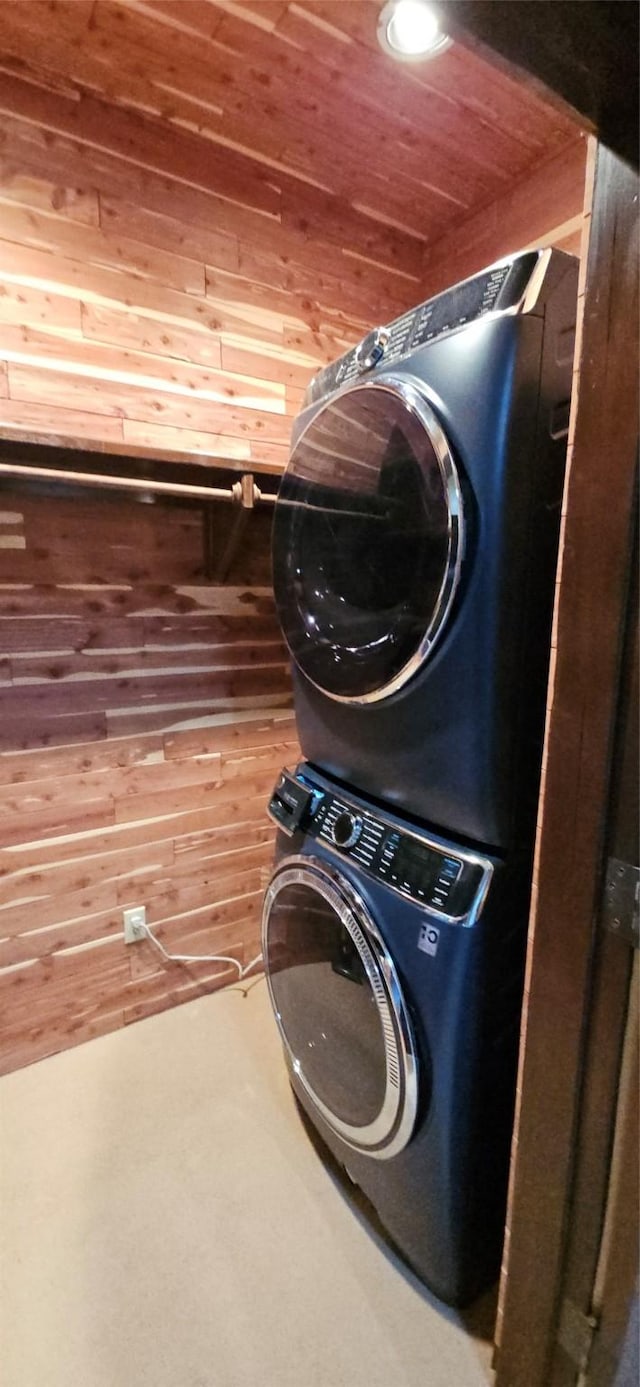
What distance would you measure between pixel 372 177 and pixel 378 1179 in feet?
7.92

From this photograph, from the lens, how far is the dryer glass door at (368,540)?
2.93 ft

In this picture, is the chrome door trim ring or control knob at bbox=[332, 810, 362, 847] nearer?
the chrome door trim ring

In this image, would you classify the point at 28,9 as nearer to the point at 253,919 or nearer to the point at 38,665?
the point at 38,665

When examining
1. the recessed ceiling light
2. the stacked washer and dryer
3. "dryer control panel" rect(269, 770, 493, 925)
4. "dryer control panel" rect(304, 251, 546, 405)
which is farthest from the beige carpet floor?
the recessed ceiling light

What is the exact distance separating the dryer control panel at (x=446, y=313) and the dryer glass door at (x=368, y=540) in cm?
7

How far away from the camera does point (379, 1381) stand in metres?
1.03

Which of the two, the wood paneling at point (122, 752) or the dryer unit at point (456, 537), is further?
the wood paneling at point (122, 752)

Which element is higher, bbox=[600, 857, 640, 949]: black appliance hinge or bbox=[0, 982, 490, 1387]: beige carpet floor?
bbox=[600, 857, 640, 949]: black appliance hinge

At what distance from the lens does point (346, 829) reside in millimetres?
1128

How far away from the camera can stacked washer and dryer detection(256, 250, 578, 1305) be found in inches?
33.3

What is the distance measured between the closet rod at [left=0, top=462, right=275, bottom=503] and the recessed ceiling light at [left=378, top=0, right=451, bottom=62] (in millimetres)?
904

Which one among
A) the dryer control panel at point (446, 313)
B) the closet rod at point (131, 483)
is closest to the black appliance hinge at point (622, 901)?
the dryer control panel at point (446, 313)

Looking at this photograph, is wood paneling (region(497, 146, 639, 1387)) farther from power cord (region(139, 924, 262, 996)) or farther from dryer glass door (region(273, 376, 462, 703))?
power cord (region(139, 924, 262, 996))

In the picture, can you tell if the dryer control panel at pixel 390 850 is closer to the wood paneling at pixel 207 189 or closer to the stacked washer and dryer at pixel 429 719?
the stacked washer and dryer at pixel 429 719
